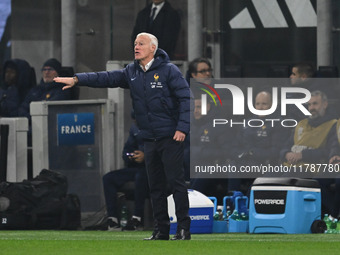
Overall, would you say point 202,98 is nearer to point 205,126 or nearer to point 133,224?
point 205,126

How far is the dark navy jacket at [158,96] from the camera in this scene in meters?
9.87

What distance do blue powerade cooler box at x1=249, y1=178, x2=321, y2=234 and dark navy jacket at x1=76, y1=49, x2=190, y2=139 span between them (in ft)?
8.25

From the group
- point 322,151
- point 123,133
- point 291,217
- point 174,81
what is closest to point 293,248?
point 174,81

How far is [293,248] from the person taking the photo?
29.5 ft

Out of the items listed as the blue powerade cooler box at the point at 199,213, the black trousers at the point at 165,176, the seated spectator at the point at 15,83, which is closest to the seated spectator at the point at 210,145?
the blue powerade cooler box at the point at 199,213

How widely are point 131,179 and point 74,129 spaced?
1.28 m

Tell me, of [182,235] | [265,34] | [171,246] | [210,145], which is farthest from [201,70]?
[171,246]

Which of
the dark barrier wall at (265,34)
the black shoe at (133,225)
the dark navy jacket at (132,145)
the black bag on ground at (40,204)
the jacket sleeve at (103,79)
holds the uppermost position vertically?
the dark barrier wall at (265,34)

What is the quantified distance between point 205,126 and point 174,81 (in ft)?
13.0

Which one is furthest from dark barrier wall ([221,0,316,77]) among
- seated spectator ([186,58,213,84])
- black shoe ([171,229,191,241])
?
black shoe ([171,229,191,241])

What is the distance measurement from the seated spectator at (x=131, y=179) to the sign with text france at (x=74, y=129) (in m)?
0.85

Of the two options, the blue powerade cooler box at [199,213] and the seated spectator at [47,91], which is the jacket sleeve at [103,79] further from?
the seated spectator at [47,91]

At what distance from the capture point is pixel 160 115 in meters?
9.90

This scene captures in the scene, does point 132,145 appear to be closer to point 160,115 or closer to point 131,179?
point 131,179
